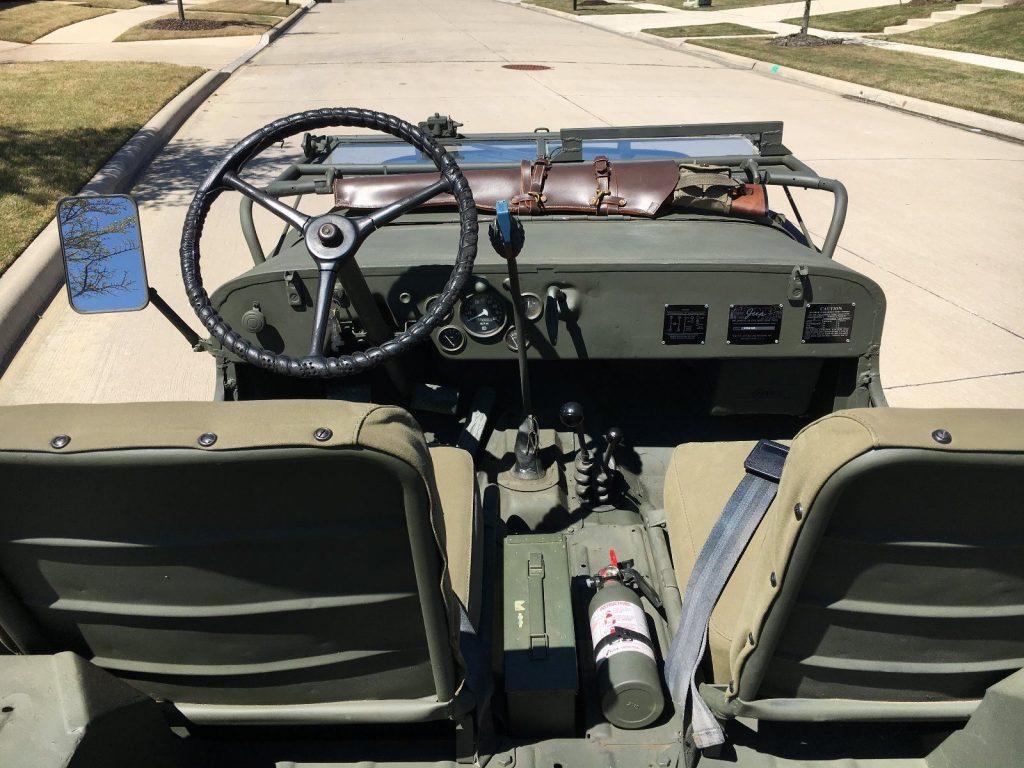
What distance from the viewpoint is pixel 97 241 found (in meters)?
2.62

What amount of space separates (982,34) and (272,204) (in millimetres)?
19851

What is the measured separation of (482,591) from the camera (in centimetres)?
239

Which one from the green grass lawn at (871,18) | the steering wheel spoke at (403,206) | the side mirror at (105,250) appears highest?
the green grass lawn at (871,18)

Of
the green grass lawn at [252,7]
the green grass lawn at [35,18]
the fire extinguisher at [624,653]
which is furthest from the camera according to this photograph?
the green grass lawn at [252,7]

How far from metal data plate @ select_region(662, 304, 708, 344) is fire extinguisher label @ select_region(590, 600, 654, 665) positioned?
97cm

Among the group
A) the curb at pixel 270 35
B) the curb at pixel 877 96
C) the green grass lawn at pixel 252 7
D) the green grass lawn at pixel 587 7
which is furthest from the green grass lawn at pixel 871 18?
the green grass lawn at pixel 252 7

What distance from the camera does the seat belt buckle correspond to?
6.89ft

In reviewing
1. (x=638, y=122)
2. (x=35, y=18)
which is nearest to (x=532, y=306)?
(x=638, y=122)

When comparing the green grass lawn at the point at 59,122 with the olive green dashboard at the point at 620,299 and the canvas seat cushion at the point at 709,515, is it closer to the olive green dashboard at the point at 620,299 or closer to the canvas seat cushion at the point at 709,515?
the olive green dashboard at the point at 620,299

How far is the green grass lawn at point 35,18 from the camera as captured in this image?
17.8 m

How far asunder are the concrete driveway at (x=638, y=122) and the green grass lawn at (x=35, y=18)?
5.52 m

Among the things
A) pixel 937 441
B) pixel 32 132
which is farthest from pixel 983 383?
pixel 32 132

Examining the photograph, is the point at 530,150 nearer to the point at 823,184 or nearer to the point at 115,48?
the point at 823,184

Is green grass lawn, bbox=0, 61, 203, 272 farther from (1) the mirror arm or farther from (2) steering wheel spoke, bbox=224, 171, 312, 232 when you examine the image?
(2) steering wheel spoke, bbox=224, 171, 312, 232
